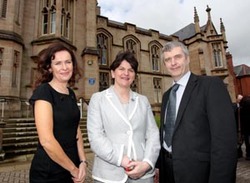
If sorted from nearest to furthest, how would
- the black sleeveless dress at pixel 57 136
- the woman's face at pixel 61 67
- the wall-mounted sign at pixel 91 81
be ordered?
the black sleeveless dress at pixel 57 136 < the woman's face at pixel 61 67 < the wall-mounted sign at pixel 91 81

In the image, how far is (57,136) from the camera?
1761 millimetres

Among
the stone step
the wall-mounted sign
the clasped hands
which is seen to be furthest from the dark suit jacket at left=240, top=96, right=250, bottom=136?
the wall-mounted sign

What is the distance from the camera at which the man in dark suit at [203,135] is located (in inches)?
61.2

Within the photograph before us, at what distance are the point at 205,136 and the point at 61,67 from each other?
1.57m

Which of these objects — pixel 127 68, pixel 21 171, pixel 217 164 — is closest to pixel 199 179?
pixel 217 164

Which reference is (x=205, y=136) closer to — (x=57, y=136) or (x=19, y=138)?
(x=57, y=136)

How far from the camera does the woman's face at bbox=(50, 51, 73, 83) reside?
1.96 m

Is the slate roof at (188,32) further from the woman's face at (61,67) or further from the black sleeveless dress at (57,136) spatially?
the black sleeveless dress at (57,136)

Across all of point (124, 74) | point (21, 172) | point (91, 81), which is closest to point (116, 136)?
point (124, 74)

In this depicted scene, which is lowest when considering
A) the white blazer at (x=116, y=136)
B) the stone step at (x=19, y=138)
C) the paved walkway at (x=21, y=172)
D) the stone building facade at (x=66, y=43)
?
the paved walkway at (x=21, y=172)

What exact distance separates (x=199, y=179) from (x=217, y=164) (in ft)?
0.91

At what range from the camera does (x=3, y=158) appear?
572 cm

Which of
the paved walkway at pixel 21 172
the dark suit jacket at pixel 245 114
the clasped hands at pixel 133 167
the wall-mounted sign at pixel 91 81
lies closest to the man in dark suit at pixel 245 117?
the dark suit jacket at pixel 245 114

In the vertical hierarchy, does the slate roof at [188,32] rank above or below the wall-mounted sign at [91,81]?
above
